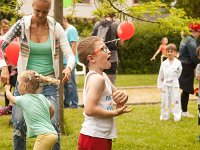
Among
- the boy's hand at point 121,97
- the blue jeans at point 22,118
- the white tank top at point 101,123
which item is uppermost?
the boy's hand at point 121,97

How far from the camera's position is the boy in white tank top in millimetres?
4293

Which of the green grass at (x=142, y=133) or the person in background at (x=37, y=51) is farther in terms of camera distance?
the green grass at (x=142, y=133)

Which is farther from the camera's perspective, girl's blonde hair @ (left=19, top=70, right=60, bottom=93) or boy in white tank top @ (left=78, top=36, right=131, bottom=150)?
girl's blonde hair @ (left=19, top=70, right=60, bottom=93)

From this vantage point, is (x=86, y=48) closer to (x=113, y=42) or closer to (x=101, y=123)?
(x=101, y=123)

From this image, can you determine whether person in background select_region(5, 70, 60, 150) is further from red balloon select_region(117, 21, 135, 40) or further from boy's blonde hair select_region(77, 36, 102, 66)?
red balloon select_region(117, 21, 135, 40)

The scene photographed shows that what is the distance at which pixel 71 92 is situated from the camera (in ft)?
38.3

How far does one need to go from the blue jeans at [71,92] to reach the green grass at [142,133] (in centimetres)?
55

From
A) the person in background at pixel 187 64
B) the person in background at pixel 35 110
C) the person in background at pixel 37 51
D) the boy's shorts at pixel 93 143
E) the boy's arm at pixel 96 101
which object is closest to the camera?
the boy's arm at pixel 96 101

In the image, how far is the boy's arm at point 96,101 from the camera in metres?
4.28

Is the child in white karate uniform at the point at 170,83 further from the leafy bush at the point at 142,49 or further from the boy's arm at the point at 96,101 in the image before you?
the leafy bush at the point at 142,49

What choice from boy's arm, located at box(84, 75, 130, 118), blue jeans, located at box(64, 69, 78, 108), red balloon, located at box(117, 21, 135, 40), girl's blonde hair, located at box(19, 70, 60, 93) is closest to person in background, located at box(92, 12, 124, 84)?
red balloon, located at box(117, 21, 135, 40)

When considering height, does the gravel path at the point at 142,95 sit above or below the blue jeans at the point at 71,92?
below

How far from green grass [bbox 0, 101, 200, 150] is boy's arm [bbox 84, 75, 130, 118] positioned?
3111 mm

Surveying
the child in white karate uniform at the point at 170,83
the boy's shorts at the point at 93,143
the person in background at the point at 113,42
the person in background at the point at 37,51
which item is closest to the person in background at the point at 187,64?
the child in white karate uniform at the point at 170,83
